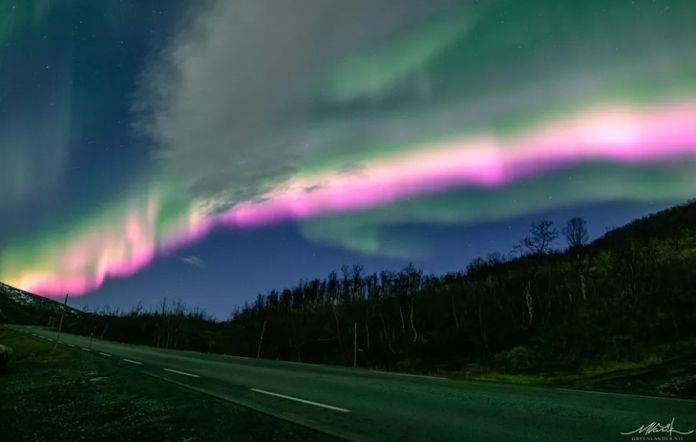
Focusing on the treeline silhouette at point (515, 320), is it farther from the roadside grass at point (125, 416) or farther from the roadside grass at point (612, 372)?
the roadside grass at point (125, 416)

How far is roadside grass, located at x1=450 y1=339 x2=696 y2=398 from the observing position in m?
15.9

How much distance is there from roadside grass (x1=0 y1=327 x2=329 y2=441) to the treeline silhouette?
2191 centimetres

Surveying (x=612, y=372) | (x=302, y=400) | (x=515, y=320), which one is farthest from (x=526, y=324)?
(x=302, y=400)

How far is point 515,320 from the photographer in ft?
200

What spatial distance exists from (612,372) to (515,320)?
36.0m

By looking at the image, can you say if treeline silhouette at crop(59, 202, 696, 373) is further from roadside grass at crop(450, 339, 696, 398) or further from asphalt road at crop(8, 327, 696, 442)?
asphalt road at crop(8, 327, 696, 442)

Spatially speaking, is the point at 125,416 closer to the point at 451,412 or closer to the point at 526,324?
the point at 451,412

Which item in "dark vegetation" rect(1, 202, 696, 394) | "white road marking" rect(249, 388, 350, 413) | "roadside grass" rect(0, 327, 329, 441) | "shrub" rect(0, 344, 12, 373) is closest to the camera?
"roadside grass" rect(0, 327, 329, 441)

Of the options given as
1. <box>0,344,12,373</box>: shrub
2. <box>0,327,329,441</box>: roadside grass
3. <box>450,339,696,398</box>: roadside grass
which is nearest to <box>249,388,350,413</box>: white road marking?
<box>0,327,329,441</box>: roadside grass

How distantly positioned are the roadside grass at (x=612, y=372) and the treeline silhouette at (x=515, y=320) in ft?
1.70

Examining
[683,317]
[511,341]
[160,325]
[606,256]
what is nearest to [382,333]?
[511,341]

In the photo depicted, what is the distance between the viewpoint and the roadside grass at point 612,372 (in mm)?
15941

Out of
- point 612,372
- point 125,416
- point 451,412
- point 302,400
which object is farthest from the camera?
point 612,372

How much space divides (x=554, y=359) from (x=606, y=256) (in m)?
53.9
